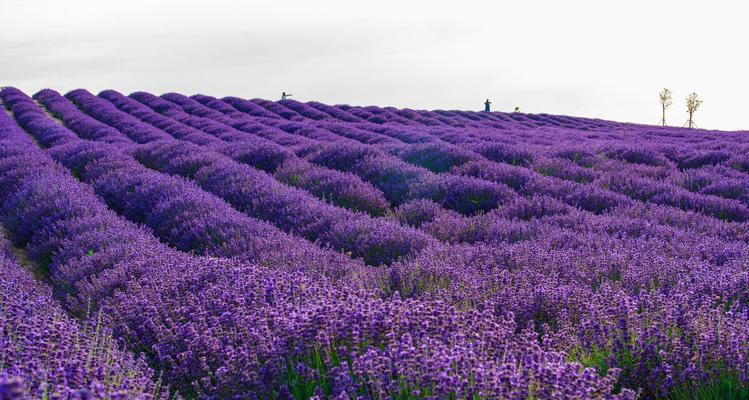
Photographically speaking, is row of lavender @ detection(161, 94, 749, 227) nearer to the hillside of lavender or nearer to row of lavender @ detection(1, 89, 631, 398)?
the hillside of lavender

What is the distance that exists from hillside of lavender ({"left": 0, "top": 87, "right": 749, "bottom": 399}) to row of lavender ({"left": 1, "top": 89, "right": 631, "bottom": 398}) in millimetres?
13

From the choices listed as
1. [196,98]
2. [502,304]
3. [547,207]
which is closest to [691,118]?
[196,98]

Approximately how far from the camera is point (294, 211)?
22.0ft

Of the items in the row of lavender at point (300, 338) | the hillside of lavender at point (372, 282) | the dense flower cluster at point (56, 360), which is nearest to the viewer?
the dense flower cluster at point (56, 360)

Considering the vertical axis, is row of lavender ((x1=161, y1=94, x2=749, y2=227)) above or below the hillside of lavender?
above

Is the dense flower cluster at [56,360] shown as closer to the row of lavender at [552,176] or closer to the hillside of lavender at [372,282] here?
the hillside of lavender at [372,282]

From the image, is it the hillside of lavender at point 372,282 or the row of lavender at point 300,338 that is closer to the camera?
the row of lavender at point 300,338

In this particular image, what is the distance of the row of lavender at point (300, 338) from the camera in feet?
7.65

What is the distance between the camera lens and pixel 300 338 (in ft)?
8.99

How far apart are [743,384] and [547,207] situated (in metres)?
4.48

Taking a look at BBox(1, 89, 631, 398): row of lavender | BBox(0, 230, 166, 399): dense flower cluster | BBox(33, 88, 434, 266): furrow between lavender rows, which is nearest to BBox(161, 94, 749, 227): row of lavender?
BBox(33, 88, 434, 266): furrow between lavender rows

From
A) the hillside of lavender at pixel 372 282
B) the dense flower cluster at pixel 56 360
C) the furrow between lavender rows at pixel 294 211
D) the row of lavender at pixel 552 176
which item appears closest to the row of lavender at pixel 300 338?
the hillside of lavender at pixel 372 282

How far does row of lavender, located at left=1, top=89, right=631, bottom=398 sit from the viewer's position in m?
2.33

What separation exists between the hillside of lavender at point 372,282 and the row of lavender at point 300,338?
1 centimetres
